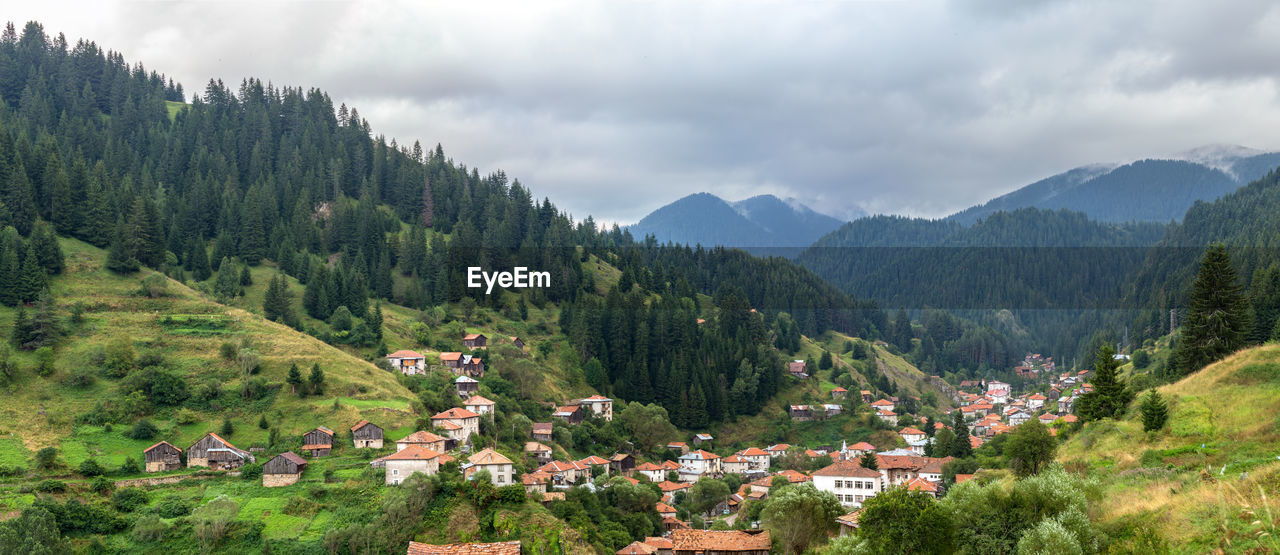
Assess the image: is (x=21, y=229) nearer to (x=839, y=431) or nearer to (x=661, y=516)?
(x=661, y=516)

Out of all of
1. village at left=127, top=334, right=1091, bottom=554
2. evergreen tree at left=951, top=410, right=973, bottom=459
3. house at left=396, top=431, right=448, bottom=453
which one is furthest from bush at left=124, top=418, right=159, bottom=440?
evergreen tree at left=951, top=410, right=973, bottom=459

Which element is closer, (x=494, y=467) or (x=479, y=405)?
(x=494, y=467)

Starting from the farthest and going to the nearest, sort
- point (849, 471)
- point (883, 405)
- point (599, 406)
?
point (883, 405), point (599, 406), point (849, 471)

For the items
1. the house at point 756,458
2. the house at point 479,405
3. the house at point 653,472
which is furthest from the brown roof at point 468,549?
the house at point 756,458

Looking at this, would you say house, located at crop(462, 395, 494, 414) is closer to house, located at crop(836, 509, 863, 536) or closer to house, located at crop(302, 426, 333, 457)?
house, located at crop(302, 426, 333, 457)

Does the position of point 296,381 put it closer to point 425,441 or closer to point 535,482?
point 425,441

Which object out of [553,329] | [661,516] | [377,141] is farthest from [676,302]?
[377,141]

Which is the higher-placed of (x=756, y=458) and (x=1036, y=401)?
(x=756, y=458)

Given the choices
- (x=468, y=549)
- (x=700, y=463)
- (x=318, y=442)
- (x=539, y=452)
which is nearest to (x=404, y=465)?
(x=318, y=442)

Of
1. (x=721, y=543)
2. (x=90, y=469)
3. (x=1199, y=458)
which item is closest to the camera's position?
(x=1199, y=458)

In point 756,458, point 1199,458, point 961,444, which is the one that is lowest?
point 756,458
